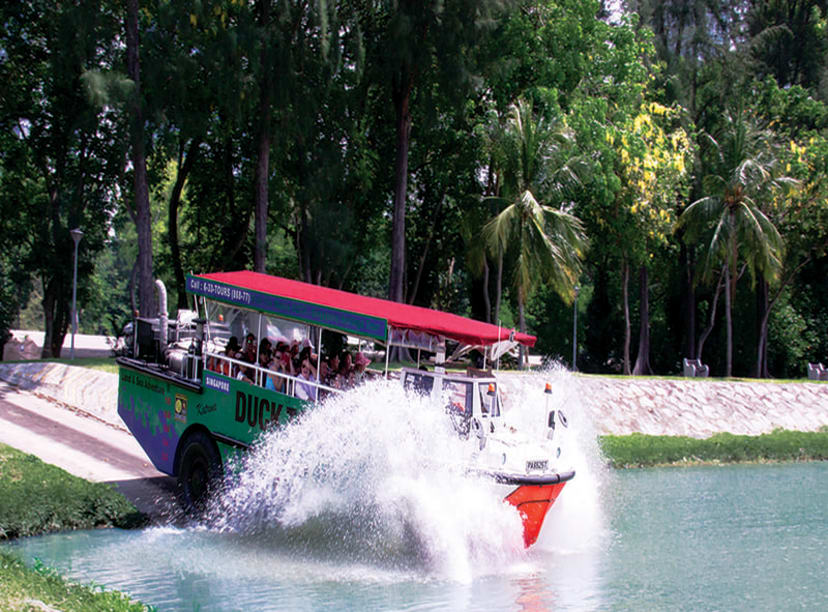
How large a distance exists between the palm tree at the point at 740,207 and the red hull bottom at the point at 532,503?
30.0 metres

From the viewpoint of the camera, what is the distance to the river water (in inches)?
449

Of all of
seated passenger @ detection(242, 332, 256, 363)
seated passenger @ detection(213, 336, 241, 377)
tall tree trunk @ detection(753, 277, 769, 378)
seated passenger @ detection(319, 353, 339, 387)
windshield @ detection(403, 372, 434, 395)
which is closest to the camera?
windshield @ detection(403, 372, 434, 395)

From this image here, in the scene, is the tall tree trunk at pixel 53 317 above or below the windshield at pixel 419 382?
above

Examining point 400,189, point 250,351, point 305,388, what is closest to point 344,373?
point 305,388

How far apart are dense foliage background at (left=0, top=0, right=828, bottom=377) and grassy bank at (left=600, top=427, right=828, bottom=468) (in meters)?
7.71

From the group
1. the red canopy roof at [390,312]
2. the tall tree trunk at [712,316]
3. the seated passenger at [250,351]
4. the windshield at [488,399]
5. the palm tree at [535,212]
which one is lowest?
the windshield at [488,399]

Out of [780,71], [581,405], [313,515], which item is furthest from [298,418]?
[780,71]

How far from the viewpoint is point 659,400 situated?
99.9 ft

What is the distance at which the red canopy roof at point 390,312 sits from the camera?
13.5 m

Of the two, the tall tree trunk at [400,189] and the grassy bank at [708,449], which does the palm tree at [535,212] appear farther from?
the grassy bank at [708,449]

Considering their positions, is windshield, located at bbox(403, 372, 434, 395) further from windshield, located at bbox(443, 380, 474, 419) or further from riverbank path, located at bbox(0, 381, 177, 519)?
riverbank path, located at bbox(0, 381, 177, 519)

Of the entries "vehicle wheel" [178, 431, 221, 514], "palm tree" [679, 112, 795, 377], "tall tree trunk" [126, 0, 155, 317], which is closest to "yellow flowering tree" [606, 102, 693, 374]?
"palm tree" [679, 112, 795, 377]

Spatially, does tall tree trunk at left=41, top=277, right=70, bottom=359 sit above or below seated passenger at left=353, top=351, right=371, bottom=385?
above

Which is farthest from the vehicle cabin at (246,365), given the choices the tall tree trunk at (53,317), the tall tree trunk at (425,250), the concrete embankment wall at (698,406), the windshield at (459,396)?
the tall tree trunk at (425,250)
